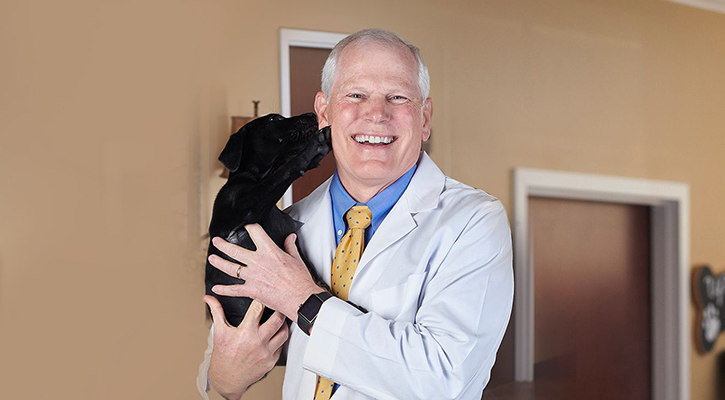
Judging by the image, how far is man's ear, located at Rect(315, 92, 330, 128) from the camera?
4.85 ft

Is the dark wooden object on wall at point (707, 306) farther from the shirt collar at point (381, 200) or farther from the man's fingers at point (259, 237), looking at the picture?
the man's fingers at point (259, 237)

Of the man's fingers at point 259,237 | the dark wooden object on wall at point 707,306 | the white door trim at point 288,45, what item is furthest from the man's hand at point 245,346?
the dark wooden object on wall at point 707,306

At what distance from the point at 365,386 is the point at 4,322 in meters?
1.40

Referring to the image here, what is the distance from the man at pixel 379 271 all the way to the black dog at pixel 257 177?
31mm

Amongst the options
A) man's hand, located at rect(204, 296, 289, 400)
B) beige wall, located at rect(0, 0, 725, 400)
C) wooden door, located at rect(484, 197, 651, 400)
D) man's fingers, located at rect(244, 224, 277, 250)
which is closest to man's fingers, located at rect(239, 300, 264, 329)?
man's hand, located at rect(204, 296, 289, 400)

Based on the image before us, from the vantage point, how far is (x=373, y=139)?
54.2 inches

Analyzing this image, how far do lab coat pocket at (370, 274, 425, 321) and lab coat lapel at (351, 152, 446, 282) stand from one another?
0.06 m

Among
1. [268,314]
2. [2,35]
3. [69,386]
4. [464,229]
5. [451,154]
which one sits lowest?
[69,386]

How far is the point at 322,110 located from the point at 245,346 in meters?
0.48

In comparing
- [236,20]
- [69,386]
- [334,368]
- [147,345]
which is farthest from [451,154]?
[334,368]

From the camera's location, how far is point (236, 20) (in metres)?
2.54

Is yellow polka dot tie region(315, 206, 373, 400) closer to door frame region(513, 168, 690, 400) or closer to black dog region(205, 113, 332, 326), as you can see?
black dog region(205, 113, 332, 326)

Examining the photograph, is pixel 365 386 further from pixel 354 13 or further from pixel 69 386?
pixel 354 13

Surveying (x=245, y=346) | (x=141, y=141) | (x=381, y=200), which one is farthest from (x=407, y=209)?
(x=141, y=141)
